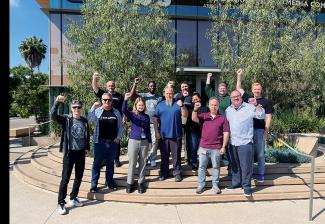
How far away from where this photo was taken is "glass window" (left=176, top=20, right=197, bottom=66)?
63.9ft

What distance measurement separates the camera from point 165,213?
5812mm

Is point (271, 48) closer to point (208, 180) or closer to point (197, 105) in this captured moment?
point (197, 105)

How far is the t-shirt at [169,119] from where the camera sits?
21.7ft

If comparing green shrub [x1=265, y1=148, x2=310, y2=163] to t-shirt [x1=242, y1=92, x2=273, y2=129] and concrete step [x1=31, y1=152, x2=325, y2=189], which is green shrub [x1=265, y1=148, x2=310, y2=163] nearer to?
concrete step [x1=31, y1=152, x2=325, y2=189]

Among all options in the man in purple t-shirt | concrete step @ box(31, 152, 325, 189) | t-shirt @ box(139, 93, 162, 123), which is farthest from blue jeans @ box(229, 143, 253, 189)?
t-shirt @ box(139, 93, 162, 123)

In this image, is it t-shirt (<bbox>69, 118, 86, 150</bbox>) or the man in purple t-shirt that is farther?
the man in purple t-shirt

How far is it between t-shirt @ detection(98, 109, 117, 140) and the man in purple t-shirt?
1.62m

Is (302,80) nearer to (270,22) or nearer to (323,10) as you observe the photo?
(270,22)

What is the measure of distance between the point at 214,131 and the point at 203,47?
45.6 feet

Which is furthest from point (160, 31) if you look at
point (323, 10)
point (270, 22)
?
point (323, 10)

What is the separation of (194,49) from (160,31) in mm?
9200

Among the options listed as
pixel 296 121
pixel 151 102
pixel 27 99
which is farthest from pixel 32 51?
pixel 151 102

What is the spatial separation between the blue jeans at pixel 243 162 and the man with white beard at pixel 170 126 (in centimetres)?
103

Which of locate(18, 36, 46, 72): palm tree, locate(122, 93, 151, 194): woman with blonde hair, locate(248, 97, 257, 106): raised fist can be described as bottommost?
locate(122, 93, 151, 194): woman with blonde hair
